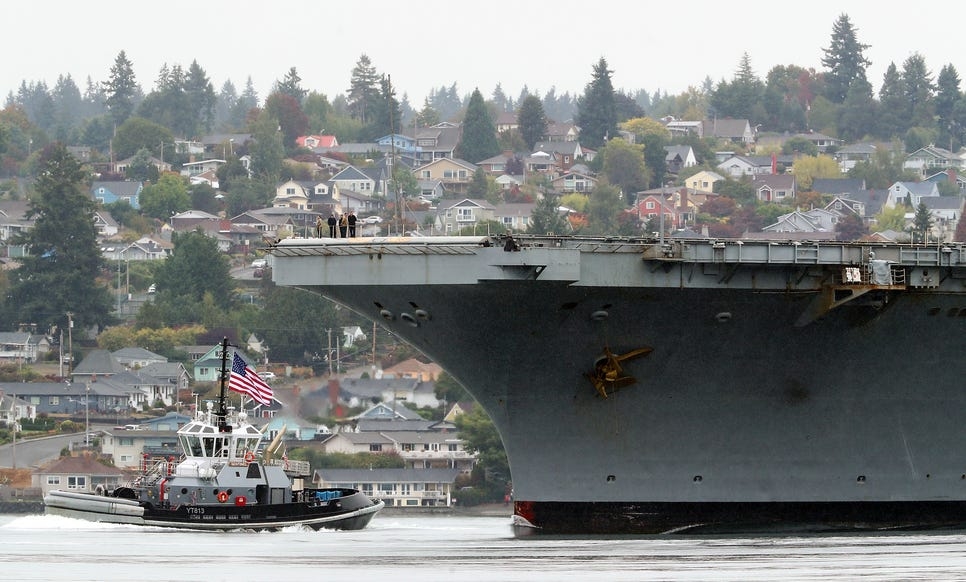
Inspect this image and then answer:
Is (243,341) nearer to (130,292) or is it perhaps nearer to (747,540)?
(130,292)

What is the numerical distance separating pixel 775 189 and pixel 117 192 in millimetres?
55334

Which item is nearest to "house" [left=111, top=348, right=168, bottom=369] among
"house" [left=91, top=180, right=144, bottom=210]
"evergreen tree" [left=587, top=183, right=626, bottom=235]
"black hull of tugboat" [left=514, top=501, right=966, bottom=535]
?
"evergreen tree" [left=587, top=183, right=626, bottom=235]

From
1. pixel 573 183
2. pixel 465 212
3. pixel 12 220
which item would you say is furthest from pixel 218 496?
pixel 573 183

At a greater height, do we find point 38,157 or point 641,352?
point 38,157

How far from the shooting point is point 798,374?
42156mm

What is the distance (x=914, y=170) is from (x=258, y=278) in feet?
275

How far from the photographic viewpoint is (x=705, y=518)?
1672 inches

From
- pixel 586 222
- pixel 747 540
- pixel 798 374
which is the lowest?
pixel 747 540

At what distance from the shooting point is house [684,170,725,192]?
603 ft

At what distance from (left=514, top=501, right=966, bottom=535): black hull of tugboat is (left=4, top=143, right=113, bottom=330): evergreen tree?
8230cm

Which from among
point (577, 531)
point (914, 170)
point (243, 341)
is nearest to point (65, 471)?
point (243, 341)

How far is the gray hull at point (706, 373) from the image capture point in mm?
40250

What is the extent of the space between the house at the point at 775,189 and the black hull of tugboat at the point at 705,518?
135 m

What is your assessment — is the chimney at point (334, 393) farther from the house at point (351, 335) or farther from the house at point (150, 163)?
the house at point (150, 163)
